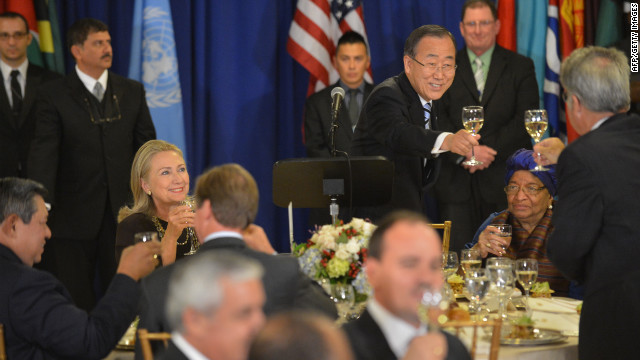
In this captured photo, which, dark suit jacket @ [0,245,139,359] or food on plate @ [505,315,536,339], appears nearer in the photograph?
dark suit jacket @ [0,245,139,359]

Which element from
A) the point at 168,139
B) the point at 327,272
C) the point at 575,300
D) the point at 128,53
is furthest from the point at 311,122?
the point at 327,272

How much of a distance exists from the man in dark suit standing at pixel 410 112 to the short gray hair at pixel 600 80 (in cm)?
127

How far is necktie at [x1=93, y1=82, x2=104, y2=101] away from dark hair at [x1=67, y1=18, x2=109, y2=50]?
0.31m

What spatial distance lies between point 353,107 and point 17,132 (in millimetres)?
2380

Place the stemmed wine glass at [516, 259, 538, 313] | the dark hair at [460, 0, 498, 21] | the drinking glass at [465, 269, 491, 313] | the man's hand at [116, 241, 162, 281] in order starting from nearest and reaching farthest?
1. the man's hand at [116, 241, 162, 281]
2. the drinking glass at [465, 269, 491, 313]
3. the stemmed wine glass at [516, 259, 538, 313]
4. the dark hair at [460, 0, 498, 21]

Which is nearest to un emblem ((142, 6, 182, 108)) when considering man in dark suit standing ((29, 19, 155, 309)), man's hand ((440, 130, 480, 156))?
man in dark suit standing ((29, 19, 155, 309))

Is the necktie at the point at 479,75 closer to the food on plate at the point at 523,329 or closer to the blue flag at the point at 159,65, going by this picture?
the blue flag at the point at 159,65

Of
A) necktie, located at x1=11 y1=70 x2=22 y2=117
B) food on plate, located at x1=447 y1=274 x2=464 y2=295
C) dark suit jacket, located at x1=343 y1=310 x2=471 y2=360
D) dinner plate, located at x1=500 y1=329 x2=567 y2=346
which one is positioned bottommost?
food on plate, located at x1=447 y1=274 x2=464 y2=295

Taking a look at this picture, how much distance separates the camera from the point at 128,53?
264 inches

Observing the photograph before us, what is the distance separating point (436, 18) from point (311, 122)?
1.44m

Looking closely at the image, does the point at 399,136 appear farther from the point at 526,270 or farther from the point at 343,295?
the point at 343,295

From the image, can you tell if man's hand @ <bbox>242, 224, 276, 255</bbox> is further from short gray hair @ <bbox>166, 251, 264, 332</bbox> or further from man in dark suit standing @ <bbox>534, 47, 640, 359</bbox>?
short gray hair @ <bbox>166, 251, 264, 332</bbox>

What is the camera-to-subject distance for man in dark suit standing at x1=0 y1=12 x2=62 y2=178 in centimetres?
601

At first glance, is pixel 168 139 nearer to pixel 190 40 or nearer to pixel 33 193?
pixel 190 40
